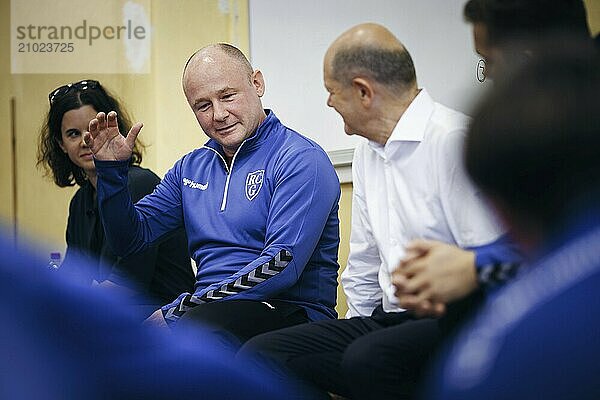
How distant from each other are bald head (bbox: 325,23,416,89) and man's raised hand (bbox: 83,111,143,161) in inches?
27.1

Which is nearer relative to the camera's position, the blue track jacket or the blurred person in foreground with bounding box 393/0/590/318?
the blurred person in foreground with bounding box 393/0/590/318

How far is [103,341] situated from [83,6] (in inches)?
152

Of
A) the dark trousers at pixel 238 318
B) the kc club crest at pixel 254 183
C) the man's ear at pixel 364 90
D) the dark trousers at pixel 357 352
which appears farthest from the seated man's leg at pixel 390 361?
the kc club crest at pixel 254 183

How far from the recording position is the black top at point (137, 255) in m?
2.68

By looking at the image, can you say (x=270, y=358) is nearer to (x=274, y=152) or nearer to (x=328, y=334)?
(x=328, y=334)

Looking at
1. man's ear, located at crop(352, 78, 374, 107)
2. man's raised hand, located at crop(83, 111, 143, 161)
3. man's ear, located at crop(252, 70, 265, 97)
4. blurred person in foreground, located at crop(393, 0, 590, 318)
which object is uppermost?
man's ear, located at crop(252, 70, 265, 97)

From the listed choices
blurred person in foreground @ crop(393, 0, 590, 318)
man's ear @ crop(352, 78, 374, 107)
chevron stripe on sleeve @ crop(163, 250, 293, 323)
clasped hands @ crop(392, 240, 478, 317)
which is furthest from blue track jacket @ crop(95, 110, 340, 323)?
clasped hands @ crop(392, 240, 478, 317)

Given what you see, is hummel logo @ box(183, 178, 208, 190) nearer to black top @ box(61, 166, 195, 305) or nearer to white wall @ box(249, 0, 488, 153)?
black top @ box(61, 166, 195, 305)

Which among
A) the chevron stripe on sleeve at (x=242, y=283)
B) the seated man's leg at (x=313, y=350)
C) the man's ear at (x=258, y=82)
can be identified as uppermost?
the man's ear at (x=258, y=82)

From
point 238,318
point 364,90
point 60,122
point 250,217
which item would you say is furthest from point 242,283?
point 60,122

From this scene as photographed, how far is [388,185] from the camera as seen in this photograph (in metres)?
2.02

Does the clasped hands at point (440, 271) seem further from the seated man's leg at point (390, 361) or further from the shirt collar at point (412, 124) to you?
the shirt collar at point (412, 124)

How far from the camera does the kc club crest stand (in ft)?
7.70

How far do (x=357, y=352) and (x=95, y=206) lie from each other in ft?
4.72
